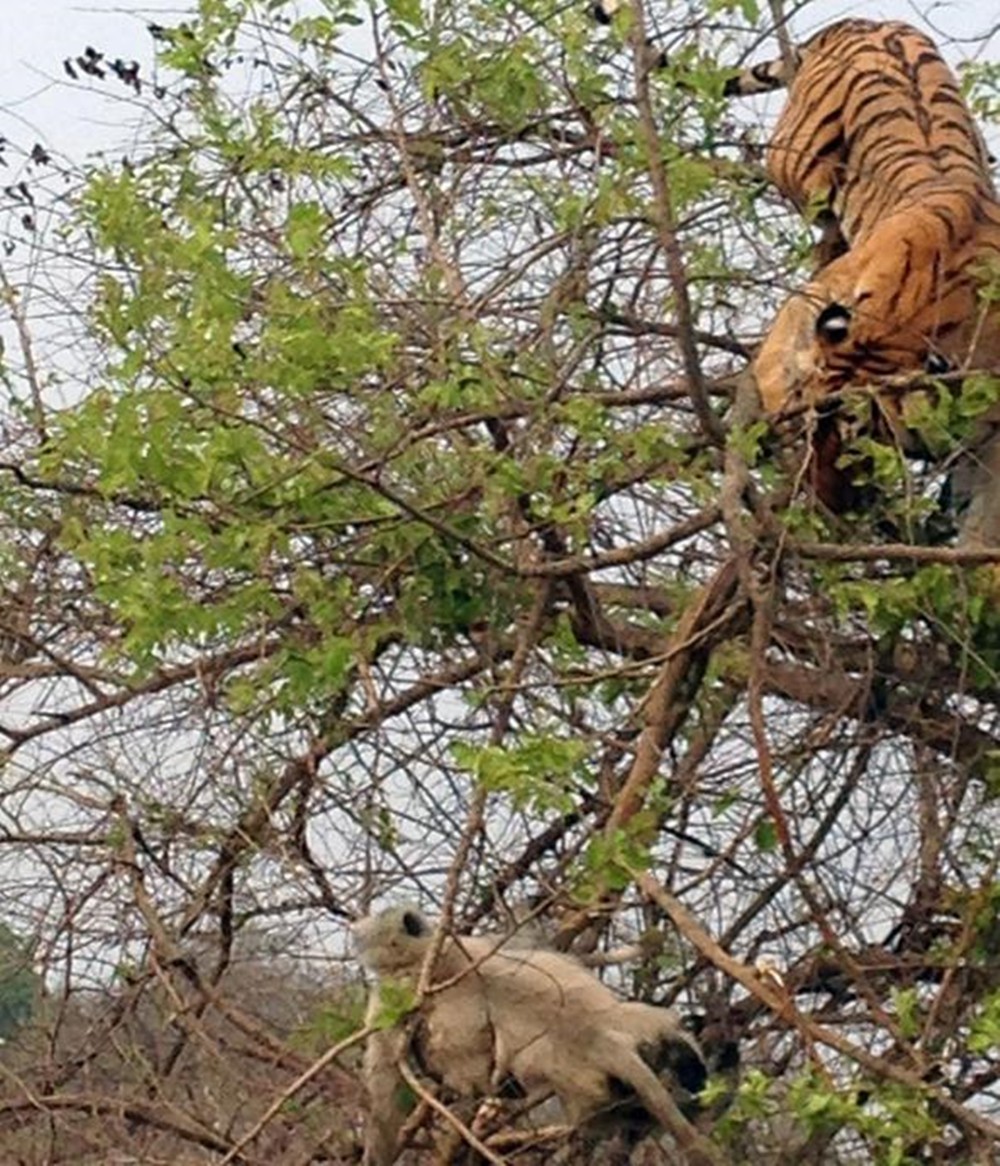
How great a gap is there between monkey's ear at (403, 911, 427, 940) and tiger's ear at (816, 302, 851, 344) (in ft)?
4.37

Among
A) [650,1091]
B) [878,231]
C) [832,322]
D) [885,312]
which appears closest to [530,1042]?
[650,1091]

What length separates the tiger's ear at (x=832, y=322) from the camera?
15.6 feet

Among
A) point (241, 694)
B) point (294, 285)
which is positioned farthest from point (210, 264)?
point (241, 694)

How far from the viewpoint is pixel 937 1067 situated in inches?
140

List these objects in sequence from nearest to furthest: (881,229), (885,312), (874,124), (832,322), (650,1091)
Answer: (650,1091)
(832,322)
(885,312)
(881,229)
(874,124)

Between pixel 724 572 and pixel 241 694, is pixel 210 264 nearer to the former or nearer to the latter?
pixel 241 694

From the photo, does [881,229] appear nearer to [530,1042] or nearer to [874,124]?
[874,124]

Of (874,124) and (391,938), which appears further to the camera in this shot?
(874,124)

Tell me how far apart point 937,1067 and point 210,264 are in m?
1.58

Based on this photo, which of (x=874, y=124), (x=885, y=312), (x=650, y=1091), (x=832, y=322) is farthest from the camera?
(x=874, y=124)

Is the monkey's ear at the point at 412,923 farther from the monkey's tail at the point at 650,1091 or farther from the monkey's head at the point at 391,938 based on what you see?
the monkey's tail at the point at 650,1091

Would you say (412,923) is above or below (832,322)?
below

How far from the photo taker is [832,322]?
4766 millimetres

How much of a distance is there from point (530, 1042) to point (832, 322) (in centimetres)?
146
